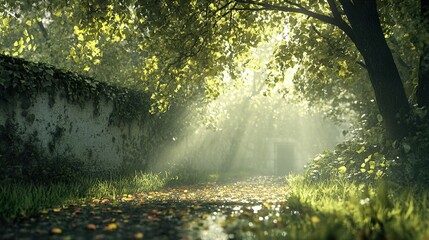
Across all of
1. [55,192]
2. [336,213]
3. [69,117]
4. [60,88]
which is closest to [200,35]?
[60,88]

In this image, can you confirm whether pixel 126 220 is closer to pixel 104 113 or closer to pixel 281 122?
pixel 104 113

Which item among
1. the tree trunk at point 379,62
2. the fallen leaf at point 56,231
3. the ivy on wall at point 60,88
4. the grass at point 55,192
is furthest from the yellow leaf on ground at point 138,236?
the tree trunk at point 379,62

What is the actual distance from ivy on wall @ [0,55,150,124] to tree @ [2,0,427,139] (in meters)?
0.85

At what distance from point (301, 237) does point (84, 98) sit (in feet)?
27.9

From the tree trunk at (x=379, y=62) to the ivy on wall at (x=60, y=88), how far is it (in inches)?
274

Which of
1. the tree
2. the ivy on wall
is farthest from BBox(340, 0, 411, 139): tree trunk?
the ivy on wall

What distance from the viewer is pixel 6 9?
1102cm

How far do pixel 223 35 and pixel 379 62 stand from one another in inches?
177

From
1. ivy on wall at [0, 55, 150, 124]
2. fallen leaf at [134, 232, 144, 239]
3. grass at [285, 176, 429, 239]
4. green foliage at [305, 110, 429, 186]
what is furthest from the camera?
green foliage at [305, 110, 429, 186]

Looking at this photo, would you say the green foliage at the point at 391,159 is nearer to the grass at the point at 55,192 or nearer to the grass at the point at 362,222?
the grass at the point at 362,222

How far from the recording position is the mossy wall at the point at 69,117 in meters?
8.87

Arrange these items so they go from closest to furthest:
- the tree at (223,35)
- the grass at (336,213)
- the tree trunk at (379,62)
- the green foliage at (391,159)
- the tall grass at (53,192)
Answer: the grass at (336,213), the tall grass at (53,192), the green foliage at (391,159), the tree trunk at (379,62), the tree at (223,35)

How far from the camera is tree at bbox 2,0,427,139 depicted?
33.0 feet

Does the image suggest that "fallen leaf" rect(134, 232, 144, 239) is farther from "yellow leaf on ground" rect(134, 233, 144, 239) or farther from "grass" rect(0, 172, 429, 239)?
"grass" rect(0, 172, 429, 239)
